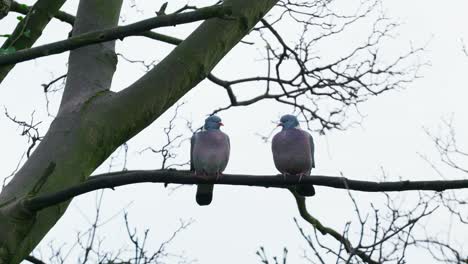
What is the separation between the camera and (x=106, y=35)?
3.42 m

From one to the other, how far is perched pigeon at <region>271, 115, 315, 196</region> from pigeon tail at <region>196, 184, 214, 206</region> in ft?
1.75

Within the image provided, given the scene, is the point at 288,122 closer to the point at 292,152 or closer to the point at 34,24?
the point at 292,152

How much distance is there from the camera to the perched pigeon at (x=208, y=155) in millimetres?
5453

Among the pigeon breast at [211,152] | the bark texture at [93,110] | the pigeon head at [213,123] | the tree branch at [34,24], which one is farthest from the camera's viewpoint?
the pigeon head at [213,123]

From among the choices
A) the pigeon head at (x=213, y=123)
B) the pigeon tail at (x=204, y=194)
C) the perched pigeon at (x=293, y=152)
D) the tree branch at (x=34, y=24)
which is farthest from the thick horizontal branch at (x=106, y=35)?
the pigeon head at (x=213, y=123)

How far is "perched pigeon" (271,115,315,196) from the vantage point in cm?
529

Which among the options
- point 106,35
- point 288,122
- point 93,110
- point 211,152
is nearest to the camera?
point 106,35

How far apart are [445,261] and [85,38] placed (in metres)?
3.51

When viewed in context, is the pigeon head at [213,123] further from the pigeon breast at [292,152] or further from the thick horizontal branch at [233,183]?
the thick horizontal branch at [233,183]

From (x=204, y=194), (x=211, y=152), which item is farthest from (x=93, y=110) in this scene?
(x=204, y=194)

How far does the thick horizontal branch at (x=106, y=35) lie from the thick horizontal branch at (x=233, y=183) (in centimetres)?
60

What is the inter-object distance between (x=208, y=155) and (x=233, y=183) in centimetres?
192

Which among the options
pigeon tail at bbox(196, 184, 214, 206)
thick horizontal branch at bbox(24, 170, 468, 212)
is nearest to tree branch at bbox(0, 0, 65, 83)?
thick horizontal branch at bbox(24, 170, 468, 212)

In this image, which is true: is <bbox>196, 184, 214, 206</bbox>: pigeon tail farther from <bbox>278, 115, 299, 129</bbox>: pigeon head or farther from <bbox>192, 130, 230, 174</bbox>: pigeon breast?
<bbox>278, 115, 299, 129</bbox>: pigeon head
